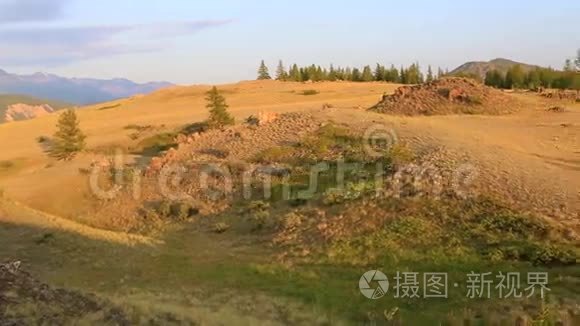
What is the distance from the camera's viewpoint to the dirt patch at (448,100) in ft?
83.3

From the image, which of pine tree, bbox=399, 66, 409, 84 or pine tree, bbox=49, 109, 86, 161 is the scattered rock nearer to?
pine tree, bbox=49, 109, 86, 161

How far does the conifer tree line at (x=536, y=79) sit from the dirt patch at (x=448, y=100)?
2047 cm

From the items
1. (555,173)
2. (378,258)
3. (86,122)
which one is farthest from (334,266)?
(86,122)

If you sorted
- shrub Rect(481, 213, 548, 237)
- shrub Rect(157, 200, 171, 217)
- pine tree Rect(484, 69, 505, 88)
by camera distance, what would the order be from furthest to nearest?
pine tree Rect(484, 69, 505, 88), shrub Rect(157, 200, 171, 217), shrub Rect(481, 213, 548, 237)

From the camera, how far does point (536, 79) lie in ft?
170

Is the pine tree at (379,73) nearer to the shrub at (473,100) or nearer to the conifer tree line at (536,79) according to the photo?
the conifer tree line at (536,79)

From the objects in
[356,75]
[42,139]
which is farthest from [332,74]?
[42,139]

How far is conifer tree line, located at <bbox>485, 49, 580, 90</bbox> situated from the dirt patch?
20.5 m

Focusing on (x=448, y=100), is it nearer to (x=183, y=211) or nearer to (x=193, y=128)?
(x=193, y=128)

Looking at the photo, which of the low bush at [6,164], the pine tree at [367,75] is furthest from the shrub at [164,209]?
the pine tree at [367,75]

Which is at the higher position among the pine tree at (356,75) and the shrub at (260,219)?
the pine tree at (356,75)

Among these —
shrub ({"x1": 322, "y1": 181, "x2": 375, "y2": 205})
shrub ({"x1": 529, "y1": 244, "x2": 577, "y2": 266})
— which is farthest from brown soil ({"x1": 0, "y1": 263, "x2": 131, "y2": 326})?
shrub ({"x1": 322, "y1": 181, "x2": 375, "y2": 205})

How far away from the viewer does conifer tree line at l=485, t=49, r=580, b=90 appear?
47.3 m

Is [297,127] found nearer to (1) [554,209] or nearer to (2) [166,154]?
(2) [166,154]
